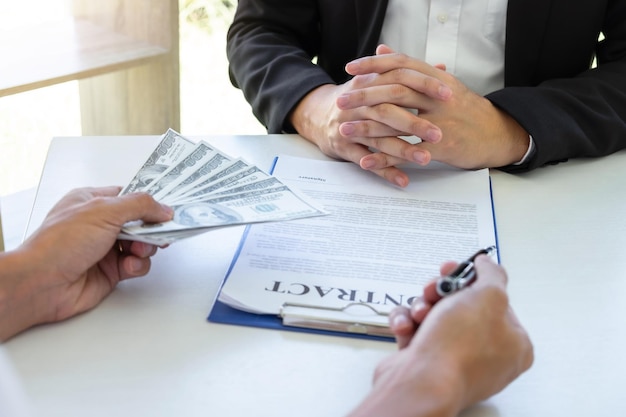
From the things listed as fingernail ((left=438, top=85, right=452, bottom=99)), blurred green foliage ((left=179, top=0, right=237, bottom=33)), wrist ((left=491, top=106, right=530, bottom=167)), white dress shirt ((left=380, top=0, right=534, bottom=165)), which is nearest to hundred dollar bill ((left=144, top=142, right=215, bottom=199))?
fingernail ((left=438, top=85, right=452, bottom=99))

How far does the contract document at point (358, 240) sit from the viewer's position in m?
0.87

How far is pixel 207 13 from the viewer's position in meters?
3.47

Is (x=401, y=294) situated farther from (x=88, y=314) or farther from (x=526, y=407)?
(x=88, y=314)

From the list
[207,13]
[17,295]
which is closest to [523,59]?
[17,295]

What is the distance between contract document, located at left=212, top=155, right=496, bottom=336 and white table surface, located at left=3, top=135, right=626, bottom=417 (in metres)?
0.04

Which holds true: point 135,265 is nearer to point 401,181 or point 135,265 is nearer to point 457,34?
point 401,181

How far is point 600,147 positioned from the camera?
1234 mm

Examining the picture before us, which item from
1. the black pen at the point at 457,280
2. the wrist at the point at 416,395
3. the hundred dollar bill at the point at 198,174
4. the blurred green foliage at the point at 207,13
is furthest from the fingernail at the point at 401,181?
the blurred green foliage at the point at 207,13

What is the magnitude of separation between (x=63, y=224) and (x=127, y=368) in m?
0.18

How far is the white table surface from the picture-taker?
0.74m

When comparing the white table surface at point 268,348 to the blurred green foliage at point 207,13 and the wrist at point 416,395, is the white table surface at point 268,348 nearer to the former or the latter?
the wrist at point 416,395

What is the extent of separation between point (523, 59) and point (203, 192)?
28.0 inches

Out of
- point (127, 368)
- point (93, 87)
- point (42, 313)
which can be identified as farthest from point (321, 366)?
point (93, 87)

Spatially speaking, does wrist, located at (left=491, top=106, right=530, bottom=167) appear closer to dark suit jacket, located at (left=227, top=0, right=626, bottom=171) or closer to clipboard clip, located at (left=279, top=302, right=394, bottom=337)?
dark suit jacket, located at (left=227, top=0, right=626, bottom=171)
